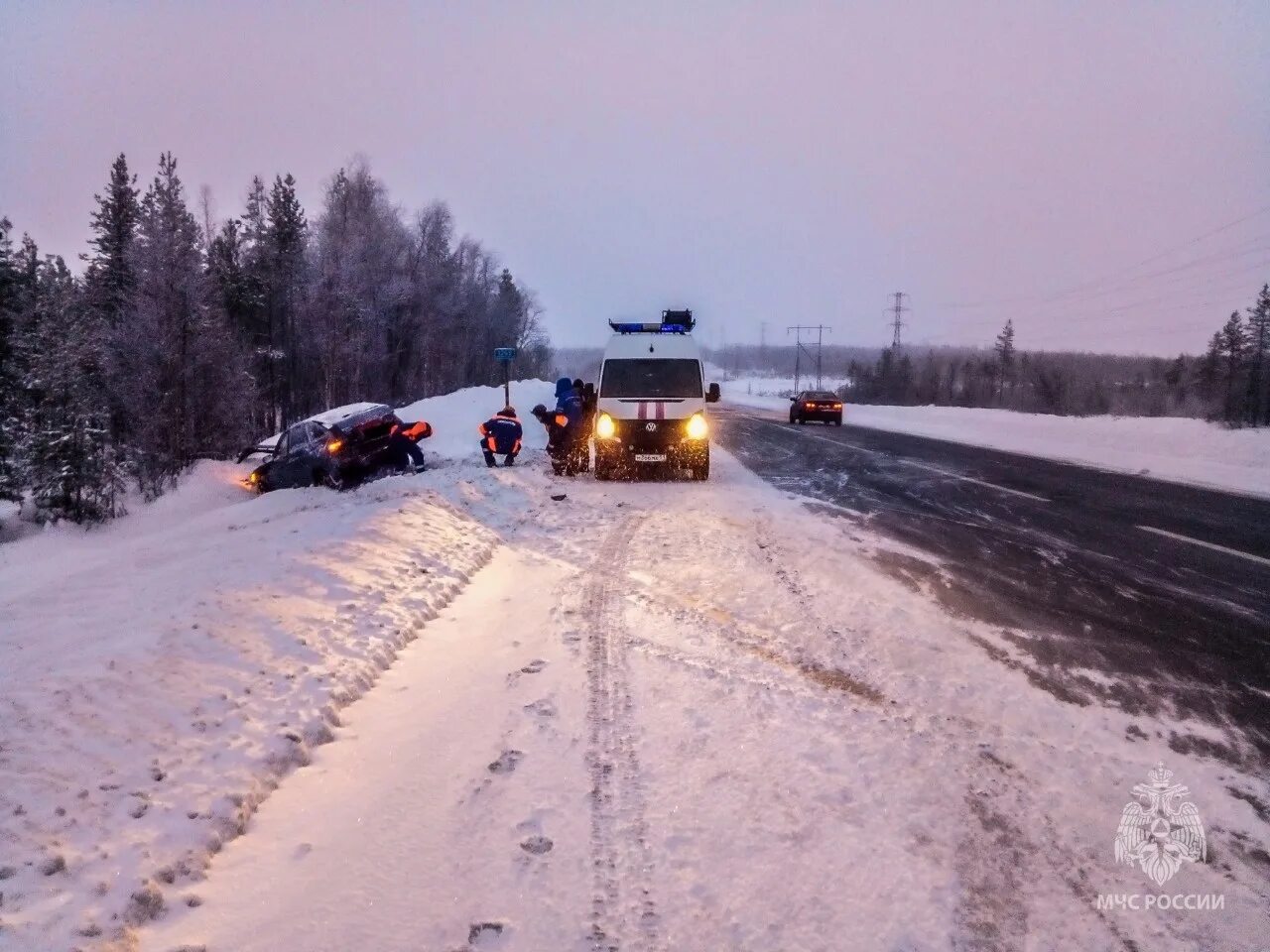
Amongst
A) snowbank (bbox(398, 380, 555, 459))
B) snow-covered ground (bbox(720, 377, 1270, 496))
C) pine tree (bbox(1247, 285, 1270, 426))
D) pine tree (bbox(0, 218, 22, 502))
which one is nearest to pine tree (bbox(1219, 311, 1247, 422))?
pine tree (bbox(1247, 285, 1270, 426))

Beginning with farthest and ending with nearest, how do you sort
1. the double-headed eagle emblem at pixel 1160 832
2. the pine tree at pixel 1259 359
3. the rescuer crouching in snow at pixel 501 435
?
the pine tree at pixel 1259 359
the rescuer crouching in snow at pixel 501 435
the double-headed eagle emblem at pixel 1160 832

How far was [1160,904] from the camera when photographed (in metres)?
3.13

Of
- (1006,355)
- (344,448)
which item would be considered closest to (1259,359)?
(1006,355)

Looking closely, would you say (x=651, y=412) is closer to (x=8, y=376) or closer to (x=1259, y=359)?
(x=8, y=376)

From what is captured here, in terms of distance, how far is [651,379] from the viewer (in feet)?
48.9

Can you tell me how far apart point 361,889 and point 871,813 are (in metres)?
2.32

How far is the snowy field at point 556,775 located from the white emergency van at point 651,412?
7293mm

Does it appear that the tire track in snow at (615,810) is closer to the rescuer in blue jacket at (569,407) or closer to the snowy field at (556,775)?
the snowy field at (556,775)

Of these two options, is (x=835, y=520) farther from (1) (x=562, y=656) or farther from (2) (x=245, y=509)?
(2) (x=245, y=509)

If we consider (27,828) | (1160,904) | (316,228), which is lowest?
(1160,904)

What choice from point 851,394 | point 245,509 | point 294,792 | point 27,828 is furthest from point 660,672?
point 851,394

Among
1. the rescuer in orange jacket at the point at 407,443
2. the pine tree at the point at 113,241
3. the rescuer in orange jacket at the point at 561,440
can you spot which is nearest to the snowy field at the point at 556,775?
the rescuer in orange jacket at the point at 561,440

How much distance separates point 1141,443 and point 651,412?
18.5 meters

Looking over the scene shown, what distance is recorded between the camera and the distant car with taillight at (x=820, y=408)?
122ft
